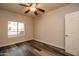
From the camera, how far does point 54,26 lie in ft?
11.0

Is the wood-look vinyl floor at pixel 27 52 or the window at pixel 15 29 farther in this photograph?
the window at pixel 15 29

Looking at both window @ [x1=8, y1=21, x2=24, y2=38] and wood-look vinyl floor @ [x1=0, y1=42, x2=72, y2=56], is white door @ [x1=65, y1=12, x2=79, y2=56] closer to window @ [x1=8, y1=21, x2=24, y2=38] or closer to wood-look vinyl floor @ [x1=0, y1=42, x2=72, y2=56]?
wood-look vinyl floor @ [x1=0, y1=42, x2=72, y2=56]

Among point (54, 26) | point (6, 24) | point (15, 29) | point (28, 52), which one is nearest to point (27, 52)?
point (28, 52)

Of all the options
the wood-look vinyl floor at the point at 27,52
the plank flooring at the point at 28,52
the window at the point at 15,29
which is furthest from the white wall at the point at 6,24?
the wood-look vinyl floor at the point at 27,52

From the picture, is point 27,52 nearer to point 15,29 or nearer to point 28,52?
point 28,52

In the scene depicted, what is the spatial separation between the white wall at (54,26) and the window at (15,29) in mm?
1255

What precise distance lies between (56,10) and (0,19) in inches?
110

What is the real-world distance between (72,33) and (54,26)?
1.16m

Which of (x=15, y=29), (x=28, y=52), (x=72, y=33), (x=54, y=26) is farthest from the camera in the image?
(x=15, y=29)

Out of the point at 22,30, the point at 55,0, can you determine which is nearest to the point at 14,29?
the point at 22,30

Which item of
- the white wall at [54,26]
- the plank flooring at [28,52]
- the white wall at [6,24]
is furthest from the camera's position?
the white wall at [6,24]

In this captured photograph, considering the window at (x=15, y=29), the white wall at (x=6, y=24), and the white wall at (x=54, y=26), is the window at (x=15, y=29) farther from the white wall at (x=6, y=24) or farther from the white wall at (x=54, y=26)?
the white wall at (x=54, y=26)

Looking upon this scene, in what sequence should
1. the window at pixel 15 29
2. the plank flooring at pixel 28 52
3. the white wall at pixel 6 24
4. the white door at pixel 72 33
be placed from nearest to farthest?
the white door at pixel 72 33 → the plank flooring at pixel 28 52 → the white wall at pixel 6 24 → the window at pixel 15 29

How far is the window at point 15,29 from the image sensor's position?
3.69 meters
